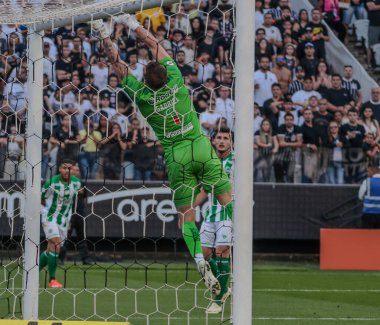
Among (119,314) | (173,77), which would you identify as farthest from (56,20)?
(119,314)

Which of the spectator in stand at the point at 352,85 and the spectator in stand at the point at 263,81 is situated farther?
the spectator in stand at the point at 352,85

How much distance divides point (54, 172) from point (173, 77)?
27.3ft

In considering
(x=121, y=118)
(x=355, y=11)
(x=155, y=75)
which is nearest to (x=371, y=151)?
(x=121, y=118)

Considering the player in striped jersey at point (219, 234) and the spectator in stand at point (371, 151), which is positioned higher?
the spectator in stand at point (371, 151)

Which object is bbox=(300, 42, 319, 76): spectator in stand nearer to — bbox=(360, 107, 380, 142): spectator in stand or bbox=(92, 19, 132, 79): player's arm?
bbox=(360, 107, 380, 142): spectator in stand

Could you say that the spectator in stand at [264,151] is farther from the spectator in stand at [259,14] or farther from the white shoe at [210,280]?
the white shoe at [210,280]

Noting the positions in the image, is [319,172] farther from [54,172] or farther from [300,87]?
[54,172]

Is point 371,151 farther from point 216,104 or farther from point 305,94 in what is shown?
point 216,104

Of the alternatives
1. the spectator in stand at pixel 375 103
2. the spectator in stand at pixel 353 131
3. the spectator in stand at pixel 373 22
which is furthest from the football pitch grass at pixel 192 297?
the spectator in stand at pixel 373 22

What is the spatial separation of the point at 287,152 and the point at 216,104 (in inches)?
73.2

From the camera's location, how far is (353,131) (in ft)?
61.8

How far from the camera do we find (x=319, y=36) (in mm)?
21297

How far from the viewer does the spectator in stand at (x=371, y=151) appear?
1786 centimetres

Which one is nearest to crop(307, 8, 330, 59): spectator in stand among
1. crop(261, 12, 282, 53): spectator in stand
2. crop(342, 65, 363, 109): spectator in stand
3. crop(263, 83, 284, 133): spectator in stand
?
crop(342, 65, 363, 109): spectator in stand
